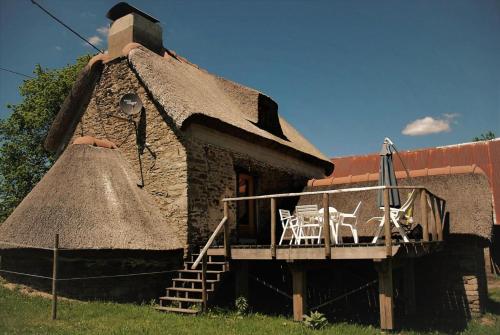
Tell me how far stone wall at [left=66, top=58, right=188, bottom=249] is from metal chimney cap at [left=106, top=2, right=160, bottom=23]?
203 cm

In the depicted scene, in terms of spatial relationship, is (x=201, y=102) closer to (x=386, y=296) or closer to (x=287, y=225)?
(x=287, y=225)

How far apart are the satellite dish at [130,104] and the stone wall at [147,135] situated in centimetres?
18

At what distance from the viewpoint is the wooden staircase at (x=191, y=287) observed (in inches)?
359

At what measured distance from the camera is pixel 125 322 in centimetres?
786

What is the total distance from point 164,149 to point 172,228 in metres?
1.99

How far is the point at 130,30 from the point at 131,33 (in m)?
0.11

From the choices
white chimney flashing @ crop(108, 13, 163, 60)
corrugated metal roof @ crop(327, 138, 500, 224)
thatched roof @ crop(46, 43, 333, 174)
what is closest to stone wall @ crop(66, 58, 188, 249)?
thatched roof @ crop(46, 43, 333, 174)

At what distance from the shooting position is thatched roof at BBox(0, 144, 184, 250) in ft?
30.4

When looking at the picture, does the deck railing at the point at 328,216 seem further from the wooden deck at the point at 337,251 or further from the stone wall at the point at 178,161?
the stone wall at the point at 178,161

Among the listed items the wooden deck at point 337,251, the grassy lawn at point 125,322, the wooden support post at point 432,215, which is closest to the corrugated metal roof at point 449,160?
the wooden support post at point 432,215

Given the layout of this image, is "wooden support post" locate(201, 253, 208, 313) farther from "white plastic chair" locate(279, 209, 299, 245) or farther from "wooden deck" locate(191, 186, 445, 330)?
"white plastic chair" locate(279, 209, 299, 245)

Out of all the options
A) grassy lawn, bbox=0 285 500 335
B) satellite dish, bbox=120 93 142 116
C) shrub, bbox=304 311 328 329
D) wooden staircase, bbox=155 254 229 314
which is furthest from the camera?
satellite dish, bbox=120 93 142 116

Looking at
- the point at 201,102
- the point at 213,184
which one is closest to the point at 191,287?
the point at 213,184

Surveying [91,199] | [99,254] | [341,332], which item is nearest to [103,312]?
[99,254]
